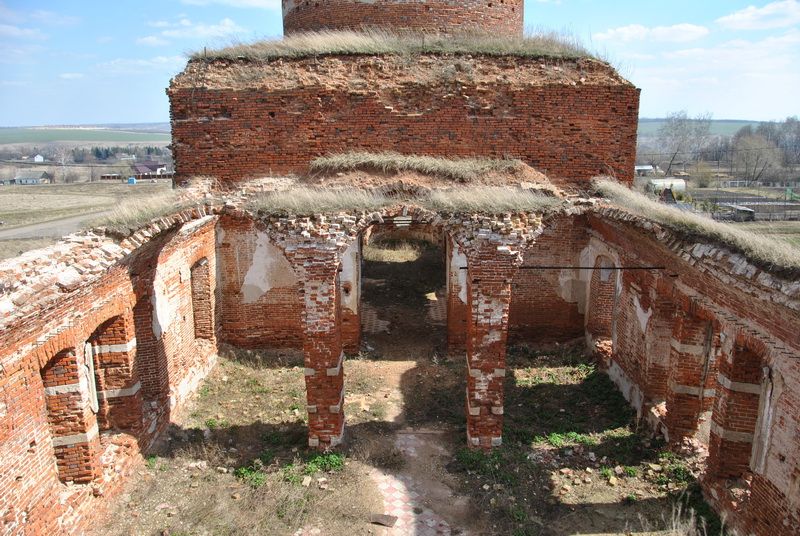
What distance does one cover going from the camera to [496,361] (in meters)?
8.65

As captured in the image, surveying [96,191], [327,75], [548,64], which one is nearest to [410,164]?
[327,75]

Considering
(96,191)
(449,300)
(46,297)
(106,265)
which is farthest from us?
(96,191)

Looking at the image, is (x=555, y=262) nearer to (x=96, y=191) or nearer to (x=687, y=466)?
(x=687, y=466)

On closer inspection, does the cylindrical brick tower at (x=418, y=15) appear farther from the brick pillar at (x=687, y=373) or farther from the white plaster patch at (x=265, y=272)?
the brick pillar at (x=687, y=373)

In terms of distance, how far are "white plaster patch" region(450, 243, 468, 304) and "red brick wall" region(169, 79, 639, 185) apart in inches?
86.6

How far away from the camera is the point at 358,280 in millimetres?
12711

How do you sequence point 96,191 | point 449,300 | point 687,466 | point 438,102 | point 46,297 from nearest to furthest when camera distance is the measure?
point 46,297 < point 687,466 < point 438,102 < point 449,300 < point 96,191

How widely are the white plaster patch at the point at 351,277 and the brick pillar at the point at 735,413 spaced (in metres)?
7.36

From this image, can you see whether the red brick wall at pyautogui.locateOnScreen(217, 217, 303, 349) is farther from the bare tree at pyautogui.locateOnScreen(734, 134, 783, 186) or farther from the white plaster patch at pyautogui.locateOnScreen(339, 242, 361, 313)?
the bare tree at pyautogui.locateOnScreen(734, 134, 783, 186)

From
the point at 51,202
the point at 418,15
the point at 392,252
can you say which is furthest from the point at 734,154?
the point at 51,202

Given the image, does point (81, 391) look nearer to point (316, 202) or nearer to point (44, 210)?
point (316, 202)

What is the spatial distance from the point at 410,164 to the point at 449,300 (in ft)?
11.4

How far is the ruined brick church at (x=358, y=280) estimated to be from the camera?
6.45 m

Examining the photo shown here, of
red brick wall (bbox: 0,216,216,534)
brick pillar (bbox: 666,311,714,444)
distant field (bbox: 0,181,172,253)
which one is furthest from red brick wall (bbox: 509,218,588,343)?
distant field (bbox: 0,181,172,253)
